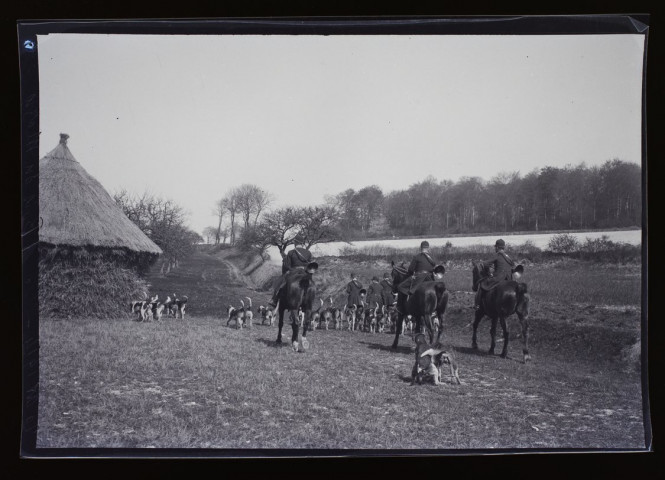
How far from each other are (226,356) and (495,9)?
4.30m

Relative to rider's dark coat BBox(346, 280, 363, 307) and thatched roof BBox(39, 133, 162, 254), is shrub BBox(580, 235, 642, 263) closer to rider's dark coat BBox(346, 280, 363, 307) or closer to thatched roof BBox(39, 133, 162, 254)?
rider's dark coat BBox(346, 280, 363, 307)

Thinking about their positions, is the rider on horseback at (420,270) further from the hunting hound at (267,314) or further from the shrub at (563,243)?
the hunting hound at (267,314)

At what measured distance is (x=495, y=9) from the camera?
13.6 feet

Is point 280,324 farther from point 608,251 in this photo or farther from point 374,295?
point 608,251

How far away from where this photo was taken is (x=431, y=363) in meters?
4.11

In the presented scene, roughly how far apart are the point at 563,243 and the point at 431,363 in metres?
1.78

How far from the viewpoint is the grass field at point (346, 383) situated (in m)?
4.02

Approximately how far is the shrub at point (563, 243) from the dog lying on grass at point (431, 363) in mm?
1467

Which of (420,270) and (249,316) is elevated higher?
(420,270)

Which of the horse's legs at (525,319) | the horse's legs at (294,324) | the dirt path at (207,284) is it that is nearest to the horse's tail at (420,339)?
the horse's legs at (525,319)

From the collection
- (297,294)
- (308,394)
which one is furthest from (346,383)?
(297,294)

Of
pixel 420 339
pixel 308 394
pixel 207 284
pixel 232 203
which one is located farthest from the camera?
pixel 207 284

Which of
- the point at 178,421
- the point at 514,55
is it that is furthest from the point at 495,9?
the point at 178,421

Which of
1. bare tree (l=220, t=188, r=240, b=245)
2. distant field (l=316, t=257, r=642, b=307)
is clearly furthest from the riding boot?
bare tree (l=220, t=188, r=240, b=245)
